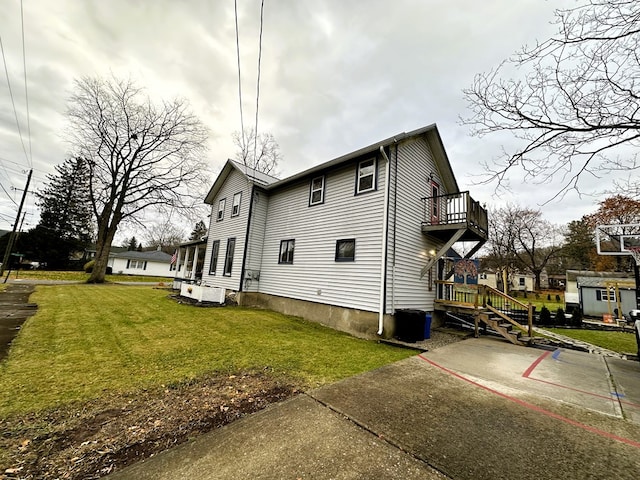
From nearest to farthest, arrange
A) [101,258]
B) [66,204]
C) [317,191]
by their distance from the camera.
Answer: [317,191] → [101,258] → [66,204]

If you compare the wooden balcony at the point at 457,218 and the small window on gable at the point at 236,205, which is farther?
the small window on gable at the point at 236,205

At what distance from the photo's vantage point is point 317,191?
1084cm

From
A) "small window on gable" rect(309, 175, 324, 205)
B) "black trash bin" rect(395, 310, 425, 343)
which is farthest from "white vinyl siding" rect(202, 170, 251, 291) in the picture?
"black trash bin" rect(395, 310, 425, 343)

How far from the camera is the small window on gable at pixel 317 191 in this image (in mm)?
10633

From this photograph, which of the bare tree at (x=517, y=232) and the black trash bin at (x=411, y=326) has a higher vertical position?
the bare tree at (x=517, y=232)

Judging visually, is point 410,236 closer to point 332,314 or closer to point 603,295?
point 332,314

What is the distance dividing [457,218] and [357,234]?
12.7ft

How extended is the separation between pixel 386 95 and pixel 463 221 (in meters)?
6.55

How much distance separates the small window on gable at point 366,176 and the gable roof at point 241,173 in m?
5.83

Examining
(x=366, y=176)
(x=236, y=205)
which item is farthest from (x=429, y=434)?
(x=236, y=205)

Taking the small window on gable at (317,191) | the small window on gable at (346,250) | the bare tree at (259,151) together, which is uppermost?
the bare tree at (259,151)

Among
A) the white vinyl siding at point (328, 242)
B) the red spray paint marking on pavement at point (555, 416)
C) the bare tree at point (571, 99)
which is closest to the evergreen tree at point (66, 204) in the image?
the white vinyl siding at point (328, 242)

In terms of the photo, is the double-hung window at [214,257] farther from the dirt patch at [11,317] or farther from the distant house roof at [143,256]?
the distant house roof at [143,256]

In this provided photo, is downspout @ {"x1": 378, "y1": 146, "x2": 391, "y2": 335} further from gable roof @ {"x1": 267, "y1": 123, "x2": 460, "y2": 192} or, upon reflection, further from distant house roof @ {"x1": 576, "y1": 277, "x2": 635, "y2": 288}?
distant house roof @ {"x1": 576, "y1": 277, "x2": 635, "y2": 288}
